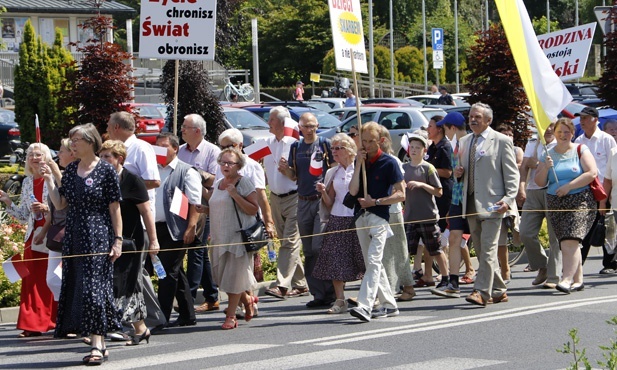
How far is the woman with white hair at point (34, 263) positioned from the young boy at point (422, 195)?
3.99m

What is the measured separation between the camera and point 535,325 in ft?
33.4

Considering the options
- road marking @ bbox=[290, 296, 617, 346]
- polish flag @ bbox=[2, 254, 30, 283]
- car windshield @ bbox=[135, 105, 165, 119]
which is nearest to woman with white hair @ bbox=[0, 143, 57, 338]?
polish flag @ bbox=[2, 254, 30, 283]

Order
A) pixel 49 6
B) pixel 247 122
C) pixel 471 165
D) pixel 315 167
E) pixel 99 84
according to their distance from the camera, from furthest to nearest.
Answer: pixel 49 6
pixel 247 122
pixel 99 84
pixel 315 167
pixel 471 165

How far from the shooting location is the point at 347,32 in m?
11.9

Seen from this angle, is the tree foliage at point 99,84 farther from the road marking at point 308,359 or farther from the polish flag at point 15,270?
the road marking at point 308,359

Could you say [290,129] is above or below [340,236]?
above

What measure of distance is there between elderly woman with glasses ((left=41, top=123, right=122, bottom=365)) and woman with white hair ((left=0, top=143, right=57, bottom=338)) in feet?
4.13

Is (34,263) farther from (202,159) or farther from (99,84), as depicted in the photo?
(99,84)

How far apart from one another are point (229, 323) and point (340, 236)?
1401mm

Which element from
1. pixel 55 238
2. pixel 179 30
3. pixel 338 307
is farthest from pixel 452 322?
pixel 179 30

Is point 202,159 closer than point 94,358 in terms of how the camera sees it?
No

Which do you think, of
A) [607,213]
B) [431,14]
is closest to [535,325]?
[607,213]

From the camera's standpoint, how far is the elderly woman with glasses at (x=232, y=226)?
10.7 meters

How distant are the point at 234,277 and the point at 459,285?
11.5ft
